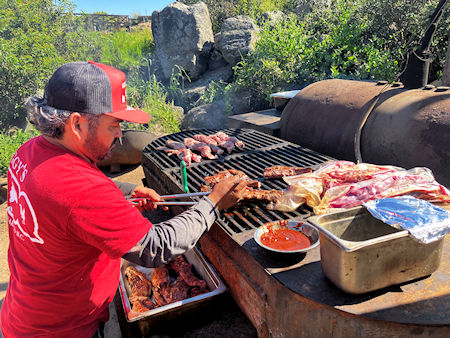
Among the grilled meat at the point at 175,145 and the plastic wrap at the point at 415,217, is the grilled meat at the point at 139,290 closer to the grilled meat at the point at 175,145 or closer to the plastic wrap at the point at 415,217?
the grilled meat at the point at 175,145

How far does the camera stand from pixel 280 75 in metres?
9.93

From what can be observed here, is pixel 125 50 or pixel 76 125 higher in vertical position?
pixel 125 50

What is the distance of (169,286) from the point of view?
3.53 meters

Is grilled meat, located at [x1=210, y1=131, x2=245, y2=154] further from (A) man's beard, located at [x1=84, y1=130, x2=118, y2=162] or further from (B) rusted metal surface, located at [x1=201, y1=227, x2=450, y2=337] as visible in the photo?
(A) man's beard, located at [x1=84, y1=130, x2=118, y2=162]

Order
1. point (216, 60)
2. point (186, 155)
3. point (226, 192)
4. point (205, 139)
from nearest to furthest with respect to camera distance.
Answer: point (226, 192), point (186, 155), point (205, 139), point (216, 60)

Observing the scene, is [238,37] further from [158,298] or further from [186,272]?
[158,298]

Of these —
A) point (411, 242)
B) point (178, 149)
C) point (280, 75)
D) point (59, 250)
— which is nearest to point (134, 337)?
point (59, 250)

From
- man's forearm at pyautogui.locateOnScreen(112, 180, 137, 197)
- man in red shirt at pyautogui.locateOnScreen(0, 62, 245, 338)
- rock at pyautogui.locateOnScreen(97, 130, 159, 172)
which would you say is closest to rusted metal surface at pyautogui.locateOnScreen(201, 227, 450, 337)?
man in red shirt at pyautogui.locateOnScreen(0, 62, 245, 338)

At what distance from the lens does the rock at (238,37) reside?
42.2ft

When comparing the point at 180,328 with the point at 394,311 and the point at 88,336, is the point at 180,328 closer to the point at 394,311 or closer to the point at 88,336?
the point at 88,336

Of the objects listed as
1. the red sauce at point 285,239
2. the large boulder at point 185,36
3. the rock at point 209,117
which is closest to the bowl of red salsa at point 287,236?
the red sauce at point 285,239

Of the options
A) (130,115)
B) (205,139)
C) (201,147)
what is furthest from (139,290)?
(205,139)

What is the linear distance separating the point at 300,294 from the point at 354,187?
1.41 meters

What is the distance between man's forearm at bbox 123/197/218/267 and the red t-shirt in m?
0.08
